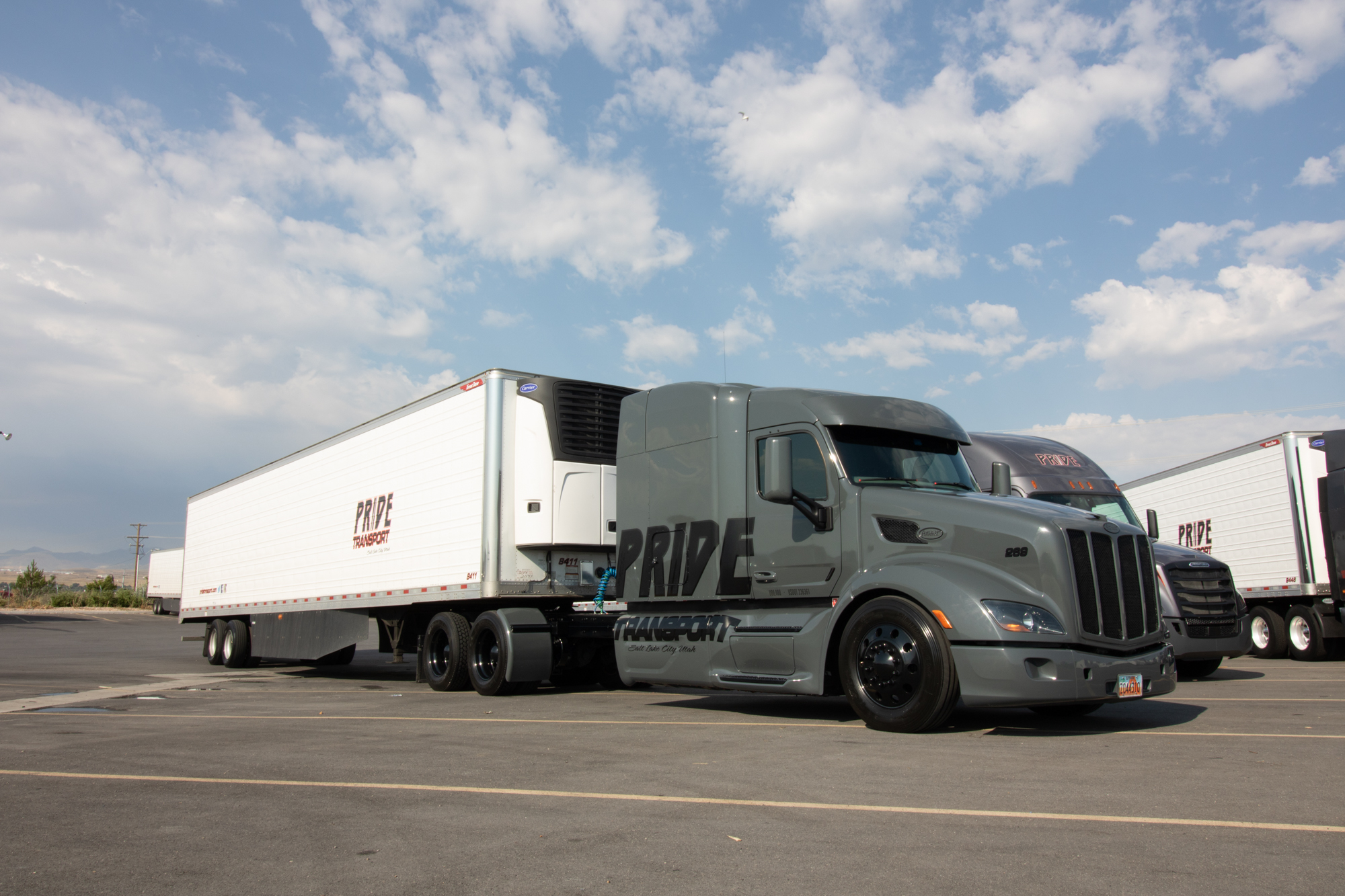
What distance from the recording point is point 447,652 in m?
13.2

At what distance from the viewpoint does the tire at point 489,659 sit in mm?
11898

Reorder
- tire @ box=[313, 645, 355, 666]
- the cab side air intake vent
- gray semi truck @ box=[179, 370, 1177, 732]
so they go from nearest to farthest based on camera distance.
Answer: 1. gray semi truck @ box=[179, 370, 1177, 732]
2. the cab side air intake vent
3. tire @ box=[313, 645, 355, 666]

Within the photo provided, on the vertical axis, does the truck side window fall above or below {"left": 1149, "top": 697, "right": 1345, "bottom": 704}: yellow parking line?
above

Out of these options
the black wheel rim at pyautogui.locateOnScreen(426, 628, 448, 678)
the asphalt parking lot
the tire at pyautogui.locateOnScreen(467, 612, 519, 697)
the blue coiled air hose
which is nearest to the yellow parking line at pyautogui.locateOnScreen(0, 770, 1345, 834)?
the asphalt parking lot

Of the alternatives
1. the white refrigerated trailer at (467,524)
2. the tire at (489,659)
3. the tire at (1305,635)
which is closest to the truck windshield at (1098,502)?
the white refrigerated trailer at (467,524)

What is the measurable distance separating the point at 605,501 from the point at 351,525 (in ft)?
16.4

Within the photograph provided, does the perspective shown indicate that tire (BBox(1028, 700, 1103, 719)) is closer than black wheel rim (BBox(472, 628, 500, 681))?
Yes

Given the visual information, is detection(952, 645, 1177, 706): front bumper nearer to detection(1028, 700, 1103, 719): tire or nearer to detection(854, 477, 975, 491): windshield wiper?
detection(1028, 700, 1103, 719): tire

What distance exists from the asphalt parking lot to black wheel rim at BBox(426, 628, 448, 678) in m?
3.58

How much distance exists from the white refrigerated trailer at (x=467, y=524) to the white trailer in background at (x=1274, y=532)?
12.2 meters

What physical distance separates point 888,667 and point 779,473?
1894 millimetres

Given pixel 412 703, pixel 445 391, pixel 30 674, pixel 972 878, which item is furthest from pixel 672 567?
pixel 30 674

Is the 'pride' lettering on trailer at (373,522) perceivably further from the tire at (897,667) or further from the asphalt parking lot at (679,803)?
the tire at (897,667)

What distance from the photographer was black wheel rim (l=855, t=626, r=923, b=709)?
750cm
